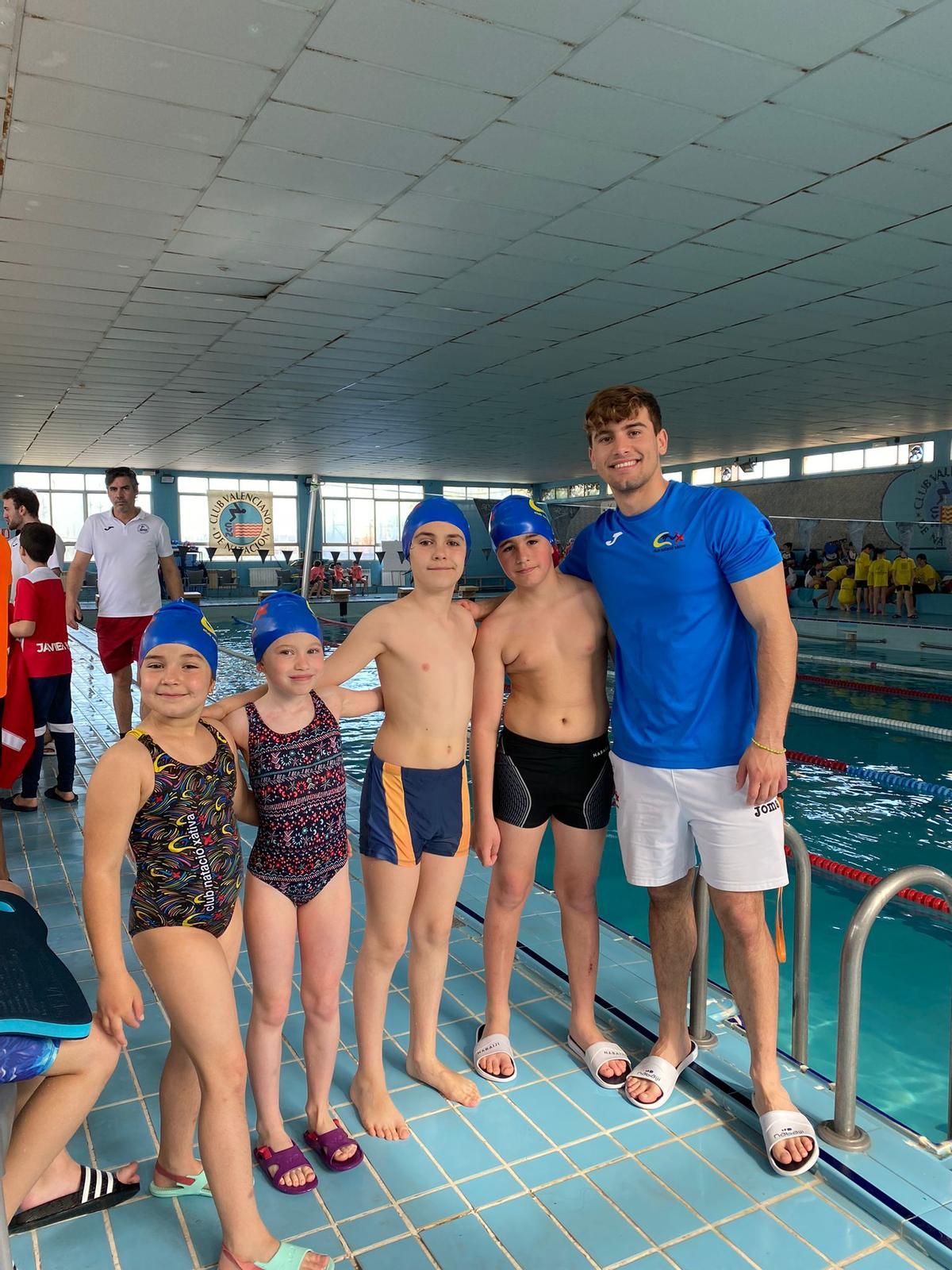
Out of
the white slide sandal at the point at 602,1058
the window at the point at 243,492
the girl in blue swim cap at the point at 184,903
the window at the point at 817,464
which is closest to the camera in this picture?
the girl in blue swim cap at the point at 184,903

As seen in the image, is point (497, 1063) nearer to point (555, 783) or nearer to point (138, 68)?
point (555, 783)

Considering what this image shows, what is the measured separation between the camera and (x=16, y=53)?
11.7ft

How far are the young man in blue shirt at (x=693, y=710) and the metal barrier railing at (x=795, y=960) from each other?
15cm

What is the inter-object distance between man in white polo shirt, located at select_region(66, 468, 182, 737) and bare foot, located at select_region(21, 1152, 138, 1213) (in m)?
3.54

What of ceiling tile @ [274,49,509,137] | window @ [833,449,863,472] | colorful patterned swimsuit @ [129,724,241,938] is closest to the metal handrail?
colorful patterned swimsuit @ [129,724,241,938]

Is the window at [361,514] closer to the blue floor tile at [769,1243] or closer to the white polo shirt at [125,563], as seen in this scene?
the white polo shirt at [125,563]

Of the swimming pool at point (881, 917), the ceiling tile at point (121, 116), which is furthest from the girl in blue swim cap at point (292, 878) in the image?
the ceiling tile at point (121, 116)

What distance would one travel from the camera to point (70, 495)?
2389cm

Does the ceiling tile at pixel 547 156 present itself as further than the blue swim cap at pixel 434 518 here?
Yes

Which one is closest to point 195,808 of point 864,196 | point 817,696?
point 864,196

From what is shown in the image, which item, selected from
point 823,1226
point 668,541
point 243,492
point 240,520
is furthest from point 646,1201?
point 243,492

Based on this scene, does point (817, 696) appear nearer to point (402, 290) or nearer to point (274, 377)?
point (402, 290)

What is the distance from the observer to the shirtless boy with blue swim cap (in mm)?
2393

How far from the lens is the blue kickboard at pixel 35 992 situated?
1398 millimetres
